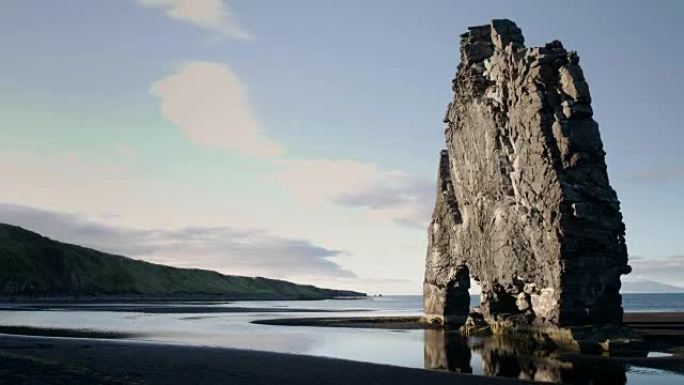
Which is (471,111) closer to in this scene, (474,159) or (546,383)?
(474,159)

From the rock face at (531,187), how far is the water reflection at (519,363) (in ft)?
20.8

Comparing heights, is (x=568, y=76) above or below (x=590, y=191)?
above

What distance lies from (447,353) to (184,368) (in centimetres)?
2038

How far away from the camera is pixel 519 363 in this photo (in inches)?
1590

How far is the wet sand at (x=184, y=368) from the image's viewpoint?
29.3 m

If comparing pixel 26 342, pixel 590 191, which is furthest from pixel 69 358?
pixel 590 191

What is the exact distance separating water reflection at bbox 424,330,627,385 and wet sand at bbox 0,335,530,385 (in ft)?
12.9

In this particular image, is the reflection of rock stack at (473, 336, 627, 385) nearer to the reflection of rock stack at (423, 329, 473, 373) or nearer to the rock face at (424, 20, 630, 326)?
the reflection of rock stack at (423, 329, 473, 373)

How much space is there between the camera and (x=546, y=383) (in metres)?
31.4

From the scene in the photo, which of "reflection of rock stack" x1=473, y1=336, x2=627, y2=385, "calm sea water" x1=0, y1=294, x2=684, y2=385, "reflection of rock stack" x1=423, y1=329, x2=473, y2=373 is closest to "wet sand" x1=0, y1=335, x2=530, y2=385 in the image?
"reflection of rock stack" x1=473, y1=336, x2=627, y2=385

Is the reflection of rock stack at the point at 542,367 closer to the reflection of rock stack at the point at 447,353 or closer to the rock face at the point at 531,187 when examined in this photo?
the reflection of rock stack at the point at 447,353

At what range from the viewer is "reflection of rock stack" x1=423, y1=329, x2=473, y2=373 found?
124 feet

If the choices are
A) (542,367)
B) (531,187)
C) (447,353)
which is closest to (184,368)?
(447,353)

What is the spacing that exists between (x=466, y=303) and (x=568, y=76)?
3842 centimetres
